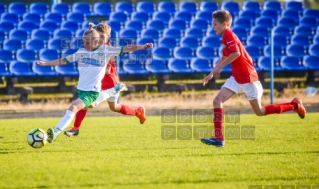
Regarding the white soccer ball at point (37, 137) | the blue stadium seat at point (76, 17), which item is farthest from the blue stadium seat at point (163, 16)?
the white soccer ball at point (37, 137)

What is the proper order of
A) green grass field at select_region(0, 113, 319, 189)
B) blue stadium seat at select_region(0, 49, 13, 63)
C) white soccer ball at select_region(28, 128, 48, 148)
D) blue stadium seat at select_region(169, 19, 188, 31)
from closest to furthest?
green grass field at select_region(0, 113, 319, 189) → white soccer ball at select_region(28, 128, 48, 148) → blue stadium seat at select_region(0, 49, 13, 63) → blue stadium seat at select_region(169, 19, 188, 31)

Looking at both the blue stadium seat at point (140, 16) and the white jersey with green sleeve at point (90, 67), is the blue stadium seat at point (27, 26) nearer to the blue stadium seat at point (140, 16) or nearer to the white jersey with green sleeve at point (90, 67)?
the blue stadium seat at point (140, 16)

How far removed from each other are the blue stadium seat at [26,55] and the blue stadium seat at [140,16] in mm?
4051

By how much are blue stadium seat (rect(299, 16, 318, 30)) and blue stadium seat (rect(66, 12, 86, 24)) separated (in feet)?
25.4

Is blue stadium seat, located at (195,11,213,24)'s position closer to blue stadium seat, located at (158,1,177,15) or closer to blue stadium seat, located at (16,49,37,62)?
blue stadium seat, located at (158,1,177,15)

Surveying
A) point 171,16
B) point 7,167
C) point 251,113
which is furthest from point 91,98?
point 171,16

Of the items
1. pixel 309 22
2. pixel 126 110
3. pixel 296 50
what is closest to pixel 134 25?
pixel 296 50

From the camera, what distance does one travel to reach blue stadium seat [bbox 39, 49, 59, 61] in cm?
1694

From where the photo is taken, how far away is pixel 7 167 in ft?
21.4

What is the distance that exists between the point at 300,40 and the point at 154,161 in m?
14.0

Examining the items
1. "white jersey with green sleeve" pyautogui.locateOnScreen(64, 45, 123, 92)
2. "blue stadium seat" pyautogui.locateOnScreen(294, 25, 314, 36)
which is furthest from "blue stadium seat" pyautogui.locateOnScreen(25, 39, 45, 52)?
"white jersey with green sleeve" pyautogui.locateOnScreen(64, 45, 123, 92)

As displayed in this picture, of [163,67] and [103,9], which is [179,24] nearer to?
[163,67]

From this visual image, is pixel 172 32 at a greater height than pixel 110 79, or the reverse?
pixel 172 32

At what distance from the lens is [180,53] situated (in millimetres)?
18094
